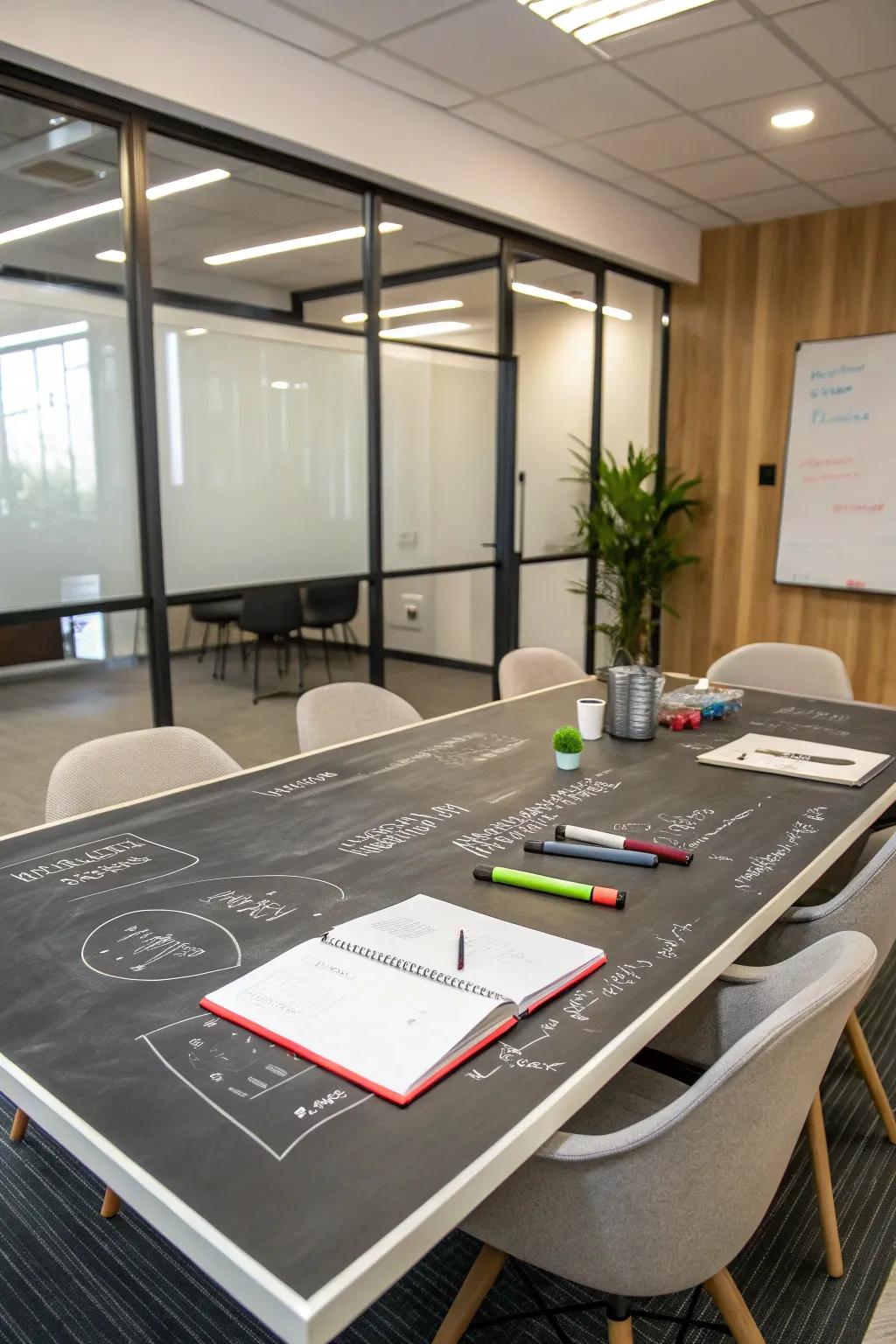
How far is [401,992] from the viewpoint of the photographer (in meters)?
1.24

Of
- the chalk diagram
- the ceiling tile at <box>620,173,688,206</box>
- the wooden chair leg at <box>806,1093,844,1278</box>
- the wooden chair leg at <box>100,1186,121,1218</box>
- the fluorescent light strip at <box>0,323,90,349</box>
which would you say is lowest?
the wooden chair leg at <box>100,1186,121,1218</box>

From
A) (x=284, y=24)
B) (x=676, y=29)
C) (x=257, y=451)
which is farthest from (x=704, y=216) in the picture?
(x=257, y=451)

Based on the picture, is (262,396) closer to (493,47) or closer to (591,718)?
(493,47)

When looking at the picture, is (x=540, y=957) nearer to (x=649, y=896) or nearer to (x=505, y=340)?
(x=649, y=896)

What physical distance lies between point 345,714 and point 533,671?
0.95 metres

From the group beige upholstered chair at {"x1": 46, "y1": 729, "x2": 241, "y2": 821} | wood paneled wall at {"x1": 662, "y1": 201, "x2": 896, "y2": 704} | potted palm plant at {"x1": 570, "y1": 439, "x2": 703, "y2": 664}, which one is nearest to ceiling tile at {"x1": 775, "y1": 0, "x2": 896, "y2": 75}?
wood paneled wall at {"x1": 662, "y1": 201, "x2": 896, "y2": 704}

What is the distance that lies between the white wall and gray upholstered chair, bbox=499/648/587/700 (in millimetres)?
1887

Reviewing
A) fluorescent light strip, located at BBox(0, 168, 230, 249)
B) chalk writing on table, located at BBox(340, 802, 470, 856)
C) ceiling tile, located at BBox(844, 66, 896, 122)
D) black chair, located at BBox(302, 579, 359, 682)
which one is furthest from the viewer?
black chair, located at BBox(302, 579, 359, 682)

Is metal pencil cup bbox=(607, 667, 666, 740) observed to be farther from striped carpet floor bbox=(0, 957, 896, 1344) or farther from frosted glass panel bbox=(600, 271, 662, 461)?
frosted glass panel bbox=(600, 271, 662, 461)

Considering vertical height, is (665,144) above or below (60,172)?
above

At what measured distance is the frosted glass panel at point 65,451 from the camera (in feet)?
9.52

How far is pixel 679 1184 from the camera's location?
43.8 inches

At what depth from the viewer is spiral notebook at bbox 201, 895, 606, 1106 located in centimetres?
112

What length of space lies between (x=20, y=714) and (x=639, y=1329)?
2.53m
